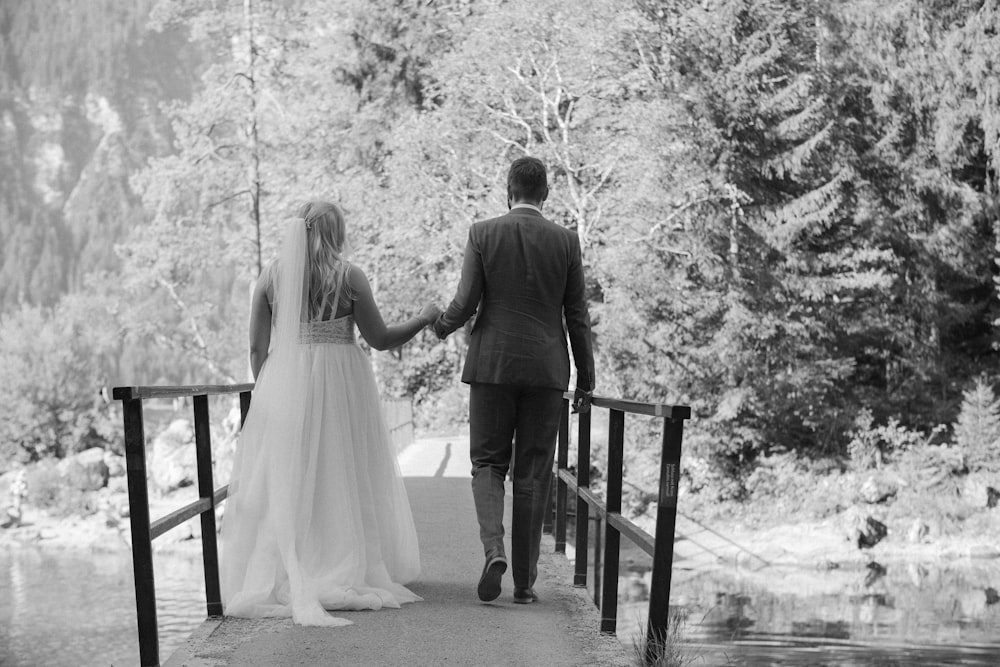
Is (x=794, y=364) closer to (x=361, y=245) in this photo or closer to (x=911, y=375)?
(x=911, y=375)

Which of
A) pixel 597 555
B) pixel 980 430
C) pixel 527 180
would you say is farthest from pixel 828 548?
pixel 527 180

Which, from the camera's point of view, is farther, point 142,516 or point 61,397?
point 61,397

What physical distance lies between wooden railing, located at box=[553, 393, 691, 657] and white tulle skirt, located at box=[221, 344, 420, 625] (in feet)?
3.20

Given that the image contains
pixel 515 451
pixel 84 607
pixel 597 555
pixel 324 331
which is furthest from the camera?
pixel 84 607

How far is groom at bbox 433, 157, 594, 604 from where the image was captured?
5020 millimetres

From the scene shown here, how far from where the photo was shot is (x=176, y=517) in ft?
15.4

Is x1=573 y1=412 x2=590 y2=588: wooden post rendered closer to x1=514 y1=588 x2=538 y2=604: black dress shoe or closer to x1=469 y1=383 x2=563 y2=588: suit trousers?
x1=514 y1=588 x2=538 y2=604: black dress shoe

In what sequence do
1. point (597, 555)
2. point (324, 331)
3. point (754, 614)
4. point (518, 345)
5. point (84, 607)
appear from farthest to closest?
point (84, 607)
point (754, 614)
point (597, 555)
point (324, 331)
point (518, 345)

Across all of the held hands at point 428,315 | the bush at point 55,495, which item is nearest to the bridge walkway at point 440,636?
the held hands at point 428,315

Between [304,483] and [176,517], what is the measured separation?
2.22ft

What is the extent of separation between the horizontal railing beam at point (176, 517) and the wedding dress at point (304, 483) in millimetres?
107

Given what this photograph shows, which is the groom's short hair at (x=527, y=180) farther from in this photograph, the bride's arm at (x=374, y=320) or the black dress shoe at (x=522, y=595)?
the black dress shoe at (x=522, y=595)

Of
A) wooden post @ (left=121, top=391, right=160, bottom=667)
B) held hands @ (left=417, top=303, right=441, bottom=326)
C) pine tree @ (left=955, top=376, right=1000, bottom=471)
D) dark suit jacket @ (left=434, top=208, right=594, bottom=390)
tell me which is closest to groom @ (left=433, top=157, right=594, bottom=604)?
dark suit jacket @ (left=434, top=208, right=594, bottom=390)

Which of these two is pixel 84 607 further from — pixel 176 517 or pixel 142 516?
pixel 142 516
